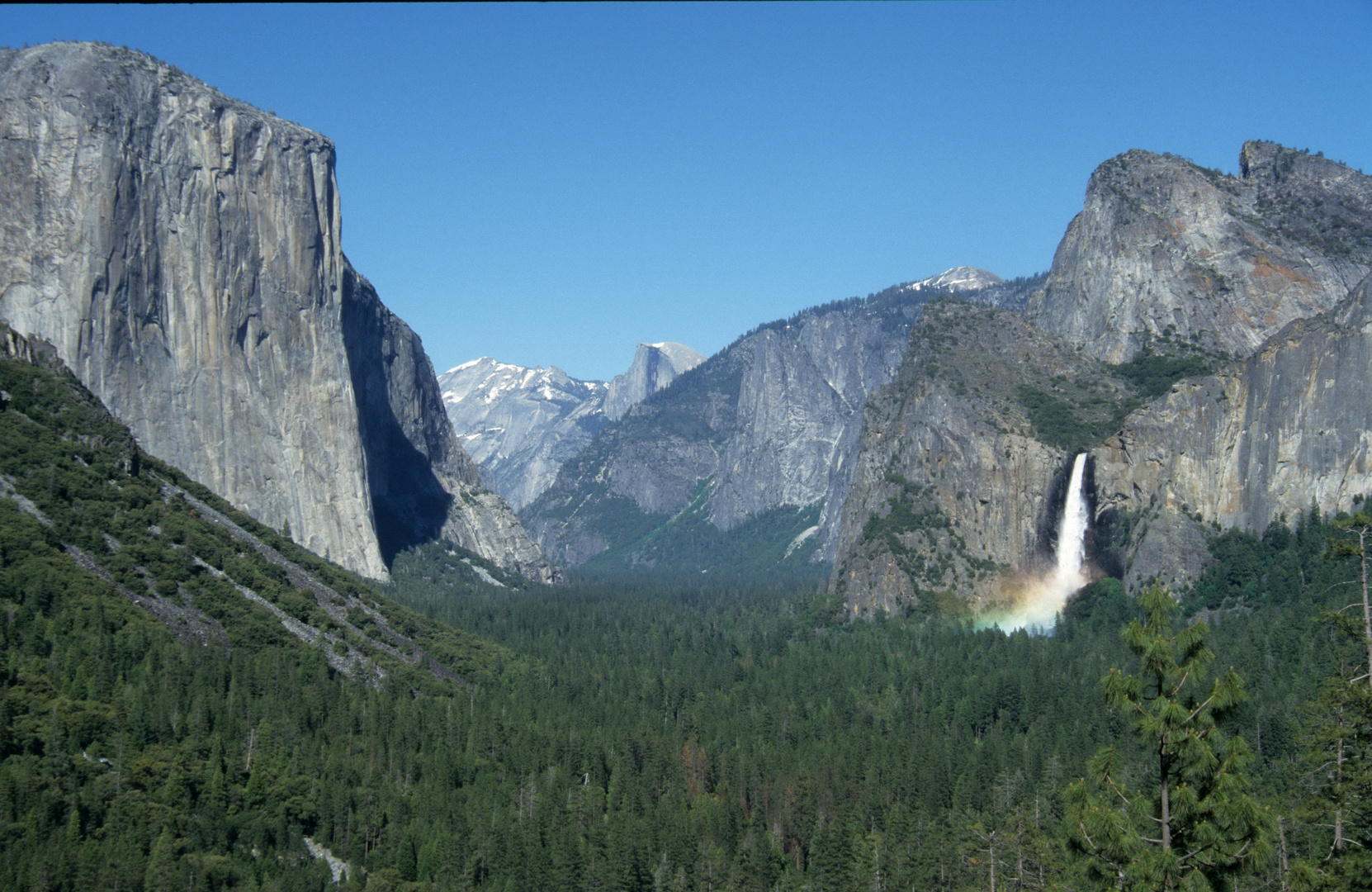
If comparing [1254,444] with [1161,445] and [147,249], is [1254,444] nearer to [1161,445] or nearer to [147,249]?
[1161,445]

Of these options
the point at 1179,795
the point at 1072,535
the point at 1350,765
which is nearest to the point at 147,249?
the point at 1072,535

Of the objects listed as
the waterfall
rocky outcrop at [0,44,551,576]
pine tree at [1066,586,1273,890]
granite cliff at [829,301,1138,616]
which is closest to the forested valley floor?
pine tree at [1066,586,1273,890]

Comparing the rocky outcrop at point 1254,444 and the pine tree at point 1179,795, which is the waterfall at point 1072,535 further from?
the pine tree at point 1179,795

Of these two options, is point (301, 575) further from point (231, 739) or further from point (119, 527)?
point (231, 739)

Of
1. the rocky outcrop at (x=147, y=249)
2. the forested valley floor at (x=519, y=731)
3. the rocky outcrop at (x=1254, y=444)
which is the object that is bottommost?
the forested valley floor at (x=519, y=731)

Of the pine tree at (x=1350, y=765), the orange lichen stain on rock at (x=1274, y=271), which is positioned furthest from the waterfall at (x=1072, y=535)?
the pine tree at (x=1350, y=765)

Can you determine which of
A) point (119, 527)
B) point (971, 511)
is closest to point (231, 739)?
point (119, 527)

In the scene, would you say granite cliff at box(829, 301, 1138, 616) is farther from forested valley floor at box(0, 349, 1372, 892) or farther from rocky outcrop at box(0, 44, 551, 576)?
rocky outcrop at box(0, 44, 551, 576)
